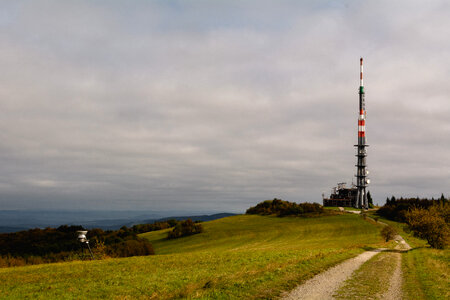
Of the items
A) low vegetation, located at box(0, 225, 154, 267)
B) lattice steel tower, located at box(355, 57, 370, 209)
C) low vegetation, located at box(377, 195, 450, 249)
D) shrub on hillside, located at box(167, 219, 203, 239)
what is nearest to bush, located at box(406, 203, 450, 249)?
low vegetation, located at box(377, 195, 450, 249)

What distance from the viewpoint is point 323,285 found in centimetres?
2072

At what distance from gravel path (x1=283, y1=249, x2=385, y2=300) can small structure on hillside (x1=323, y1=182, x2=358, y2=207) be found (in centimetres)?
13750

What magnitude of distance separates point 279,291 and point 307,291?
5.52ft

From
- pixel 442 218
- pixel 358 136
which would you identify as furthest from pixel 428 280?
pixel 358 136

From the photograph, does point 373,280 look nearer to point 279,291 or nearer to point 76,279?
point 279,291

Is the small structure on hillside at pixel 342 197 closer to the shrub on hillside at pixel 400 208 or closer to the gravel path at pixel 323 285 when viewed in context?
the shrub on hillside at pixel 400 208

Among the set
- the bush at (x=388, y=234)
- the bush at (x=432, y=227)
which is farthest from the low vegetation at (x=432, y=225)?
the bush at (x=388, y=234)

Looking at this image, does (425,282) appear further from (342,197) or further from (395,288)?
(342,197)

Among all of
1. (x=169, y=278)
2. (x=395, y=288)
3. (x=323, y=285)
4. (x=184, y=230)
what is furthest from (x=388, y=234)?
(x=169, y=278)

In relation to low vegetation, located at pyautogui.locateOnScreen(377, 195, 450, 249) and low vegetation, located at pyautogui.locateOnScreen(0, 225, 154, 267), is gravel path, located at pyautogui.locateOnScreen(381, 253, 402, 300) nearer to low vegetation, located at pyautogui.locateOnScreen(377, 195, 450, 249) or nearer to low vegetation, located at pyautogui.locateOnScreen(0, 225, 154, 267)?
low vegetation, located at pyautogui.locateOnScreen(377, 195, 450, 249)

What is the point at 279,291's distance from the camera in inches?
729

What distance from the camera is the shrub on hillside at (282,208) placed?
124000 millimetres

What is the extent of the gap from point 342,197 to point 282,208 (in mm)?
46890

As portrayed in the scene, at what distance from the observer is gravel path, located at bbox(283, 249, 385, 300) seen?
59.3 feet
